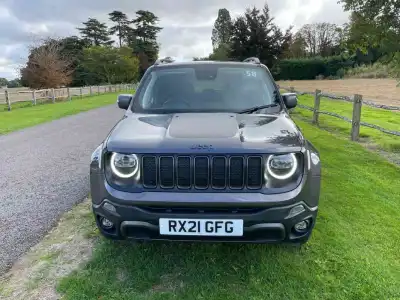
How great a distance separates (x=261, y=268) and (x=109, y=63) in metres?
50.5

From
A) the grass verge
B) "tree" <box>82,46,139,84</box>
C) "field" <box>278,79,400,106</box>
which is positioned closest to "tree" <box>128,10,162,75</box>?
"tree" <box>82,46,139,84</box>

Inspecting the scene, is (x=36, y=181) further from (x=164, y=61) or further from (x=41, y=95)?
(x=41, y=95)

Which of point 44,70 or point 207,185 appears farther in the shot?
point 44,70

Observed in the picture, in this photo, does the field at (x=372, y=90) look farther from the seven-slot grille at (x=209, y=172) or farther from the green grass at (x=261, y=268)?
the seven-slot grille at (x=209, y=172)

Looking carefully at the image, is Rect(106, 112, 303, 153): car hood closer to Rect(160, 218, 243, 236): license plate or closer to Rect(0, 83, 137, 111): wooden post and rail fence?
Rect(160, 218, 243, 236): license plate

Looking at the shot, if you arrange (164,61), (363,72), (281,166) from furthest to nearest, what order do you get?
(363,72) < (164,61) < (281,166)

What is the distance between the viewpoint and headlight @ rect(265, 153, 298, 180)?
261cm

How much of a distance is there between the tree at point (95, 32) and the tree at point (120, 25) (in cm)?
411

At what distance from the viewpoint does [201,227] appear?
2549 millimetres

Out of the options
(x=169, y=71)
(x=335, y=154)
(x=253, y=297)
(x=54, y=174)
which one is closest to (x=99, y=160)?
(x=253, y=297)

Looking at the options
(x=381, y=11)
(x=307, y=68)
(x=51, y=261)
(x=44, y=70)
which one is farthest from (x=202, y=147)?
(x=307, y=68)

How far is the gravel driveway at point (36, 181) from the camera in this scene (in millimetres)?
3650

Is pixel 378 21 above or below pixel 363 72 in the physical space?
above

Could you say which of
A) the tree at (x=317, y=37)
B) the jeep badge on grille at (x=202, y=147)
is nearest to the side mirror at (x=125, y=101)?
the jeep badge on grille at (x=202, y=147)
